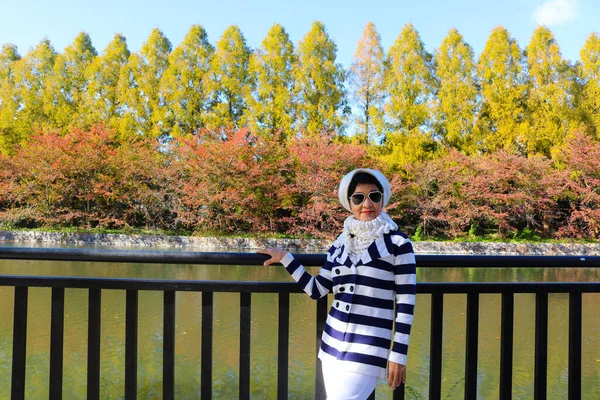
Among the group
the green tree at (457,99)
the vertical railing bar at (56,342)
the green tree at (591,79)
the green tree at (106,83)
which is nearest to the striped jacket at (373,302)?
the vertical railing bar at (56,342)

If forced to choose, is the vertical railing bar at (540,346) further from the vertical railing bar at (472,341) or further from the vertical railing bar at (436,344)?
the vertical railing bar at (436,344)

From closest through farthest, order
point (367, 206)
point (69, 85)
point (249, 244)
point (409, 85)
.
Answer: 1. point (367, 206)
2. point (249, 244)
3. point (409, 85)
4. point (69, 85)

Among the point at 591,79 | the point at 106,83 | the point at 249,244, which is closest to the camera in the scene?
the point at 249,244

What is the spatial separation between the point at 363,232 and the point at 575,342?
37.0 inches

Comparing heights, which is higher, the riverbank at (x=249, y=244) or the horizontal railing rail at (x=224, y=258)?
the horizontal railing rail at (x=224, y=258)

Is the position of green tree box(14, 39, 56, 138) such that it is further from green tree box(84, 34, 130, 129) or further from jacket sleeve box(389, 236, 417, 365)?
jacket sleeve box(389, 236, 417, 365)

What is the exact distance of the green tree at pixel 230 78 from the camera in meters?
20.7

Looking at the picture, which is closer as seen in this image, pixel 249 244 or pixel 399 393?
pixel 399 393

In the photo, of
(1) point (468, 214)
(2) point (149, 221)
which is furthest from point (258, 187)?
(1) point (468, 214)

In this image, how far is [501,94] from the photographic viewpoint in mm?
19172

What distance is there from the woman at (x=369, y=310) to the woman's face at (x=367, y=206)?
3 cm

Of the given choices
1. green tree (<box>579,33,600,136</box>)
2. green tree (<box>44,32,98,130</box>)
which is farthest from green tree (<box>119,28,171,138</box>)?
green tree (<box>579,33,600,136</box>)

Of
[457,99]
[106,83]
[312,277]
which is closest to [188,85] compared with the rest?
[106,83]

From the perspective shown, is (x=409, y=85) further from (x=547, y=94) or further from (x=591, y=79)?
(x=591, y=79)
